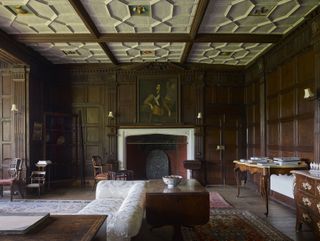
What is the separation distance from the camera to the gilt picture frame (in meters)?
8.62

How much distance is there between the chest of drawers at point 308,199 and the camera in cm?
364

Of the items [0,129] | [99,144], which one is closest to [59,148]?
[99,144]

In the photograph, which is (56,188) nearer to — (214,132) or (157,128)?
(157,128)

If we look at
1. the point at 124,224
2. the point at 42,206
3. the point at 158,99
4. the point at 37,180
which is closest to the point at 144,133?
the point at 158,99

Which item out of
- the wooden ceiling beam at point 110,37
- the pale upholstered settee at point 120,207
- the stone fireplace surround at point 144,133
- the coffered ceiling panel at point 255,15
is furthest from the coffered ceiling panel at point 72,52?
the pale upholstered settee at point 120,207

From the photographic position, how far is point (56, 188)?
8.11 metres

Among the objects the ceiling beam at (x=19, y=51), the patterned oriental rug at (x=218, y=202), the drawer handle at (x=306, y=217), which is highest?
the ceiling beam at (x=19, y=51)

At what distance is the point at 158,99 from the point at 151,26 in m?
3.16

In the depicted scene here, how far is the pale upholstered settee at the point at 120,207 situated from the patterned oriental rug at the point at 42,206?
3.55ft

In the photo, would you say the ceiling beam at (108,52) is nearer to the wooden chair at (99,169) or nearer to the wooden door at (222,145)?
the wooden chair at (99,169)

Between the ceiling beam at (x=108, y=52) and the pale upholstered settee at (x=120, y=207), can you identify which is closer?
the pale upholstered settee at (x=120, y=207)

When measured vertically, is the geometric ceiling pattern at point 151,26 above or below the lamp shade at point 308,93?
above

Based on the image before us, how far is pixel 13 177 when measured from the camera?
6906mm

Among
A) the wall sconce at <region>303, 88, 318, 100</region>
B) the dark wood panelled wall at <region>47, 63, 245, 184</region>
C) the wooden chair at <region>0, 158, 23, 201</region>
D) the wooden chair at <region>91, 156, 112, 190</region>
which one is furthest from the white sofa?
the wooden chair at <region>0, 158, 23, 201</region>
